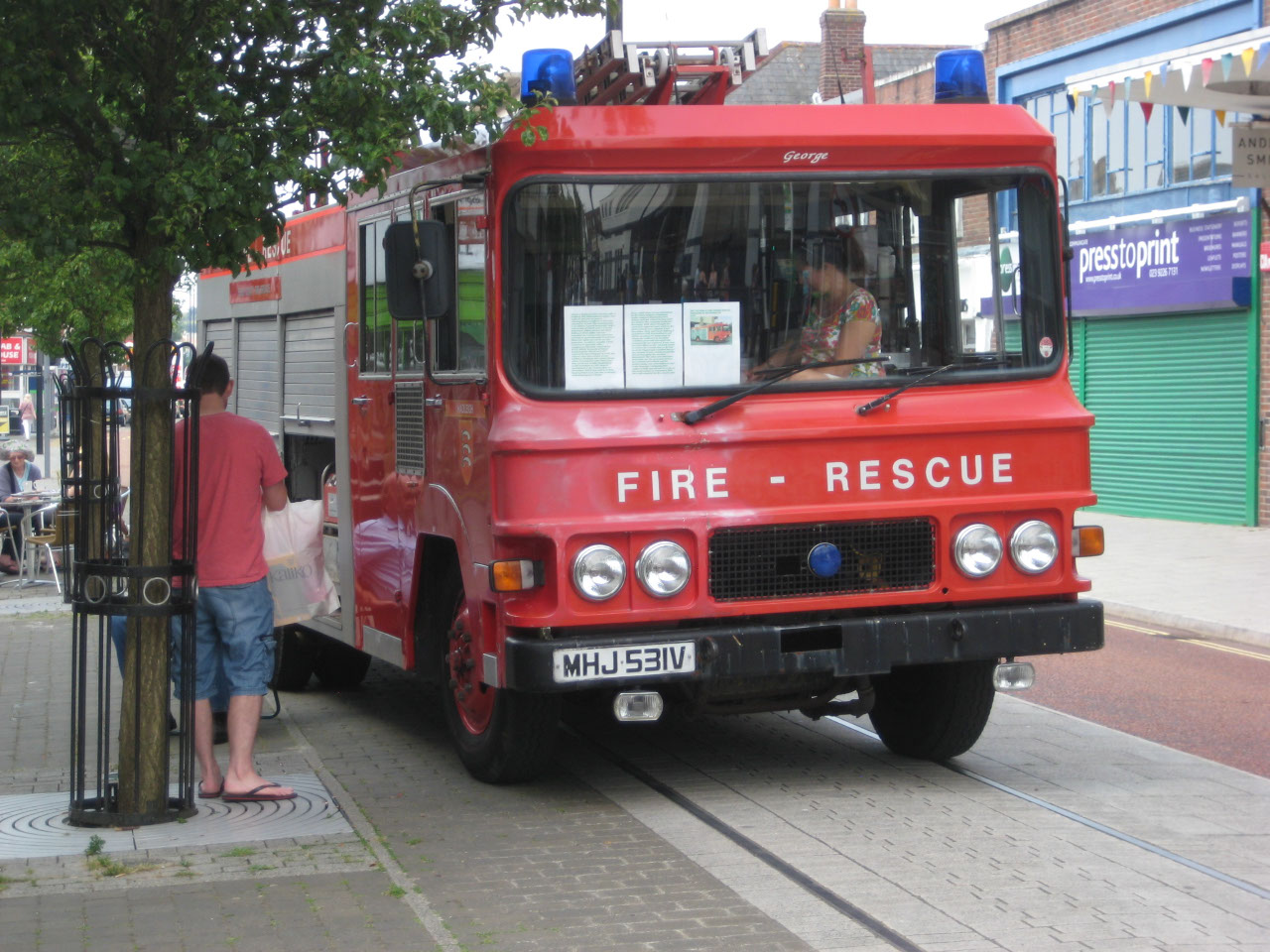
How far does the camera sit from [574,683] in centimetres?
638

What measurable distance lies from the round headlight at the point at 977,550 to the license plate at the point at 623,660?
3.80 feet

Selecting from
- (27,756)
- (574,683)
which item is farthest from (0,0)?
(27,756)

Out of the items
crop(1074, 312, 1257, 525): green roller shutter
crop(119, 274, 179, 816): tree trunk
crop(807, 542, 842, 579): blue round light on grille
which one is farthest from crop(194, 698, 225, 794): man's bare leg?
crop(1074, 312, 1257, 525): green roller shutter

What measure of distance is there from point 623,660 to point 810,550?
863 millimetres

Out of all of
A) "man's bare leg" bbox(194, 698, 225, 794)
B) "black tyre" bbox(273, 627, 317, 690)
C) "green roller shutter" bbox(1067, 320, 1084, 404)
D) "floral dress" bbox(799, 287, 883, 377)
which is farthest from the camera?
"green roller shutter" bbox(1067, 320, 1084, 404)

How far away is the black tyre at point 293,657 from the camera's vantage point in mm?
10164

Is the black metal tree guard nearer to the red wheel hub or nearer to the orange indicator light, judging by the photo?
the red wheel hub

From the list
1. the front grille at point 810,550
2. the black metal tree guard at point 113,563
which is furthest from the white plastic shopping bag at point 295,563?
the front grille at point 810,550

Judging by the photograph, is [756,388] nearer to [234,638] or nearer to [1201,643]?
[234,638]

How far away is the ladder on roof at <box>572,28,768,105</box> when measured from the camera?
7.25 meters

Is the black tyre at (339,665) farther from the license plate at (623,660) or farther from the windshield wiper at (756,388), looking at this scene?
the windshield wiper at (756,388)

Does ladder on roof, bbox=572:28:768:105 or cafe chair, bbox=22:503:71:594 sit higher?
ladder on roof, bbox=572:28:768:105

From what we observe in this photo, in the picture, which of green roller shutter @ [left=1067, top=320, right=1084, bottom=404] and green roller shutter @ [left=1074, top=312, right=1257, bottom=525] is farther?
green roller shutter @ [left=1067, top=320, right=1084, bottom=404]

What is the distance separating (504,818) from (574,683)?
2.40 feet
